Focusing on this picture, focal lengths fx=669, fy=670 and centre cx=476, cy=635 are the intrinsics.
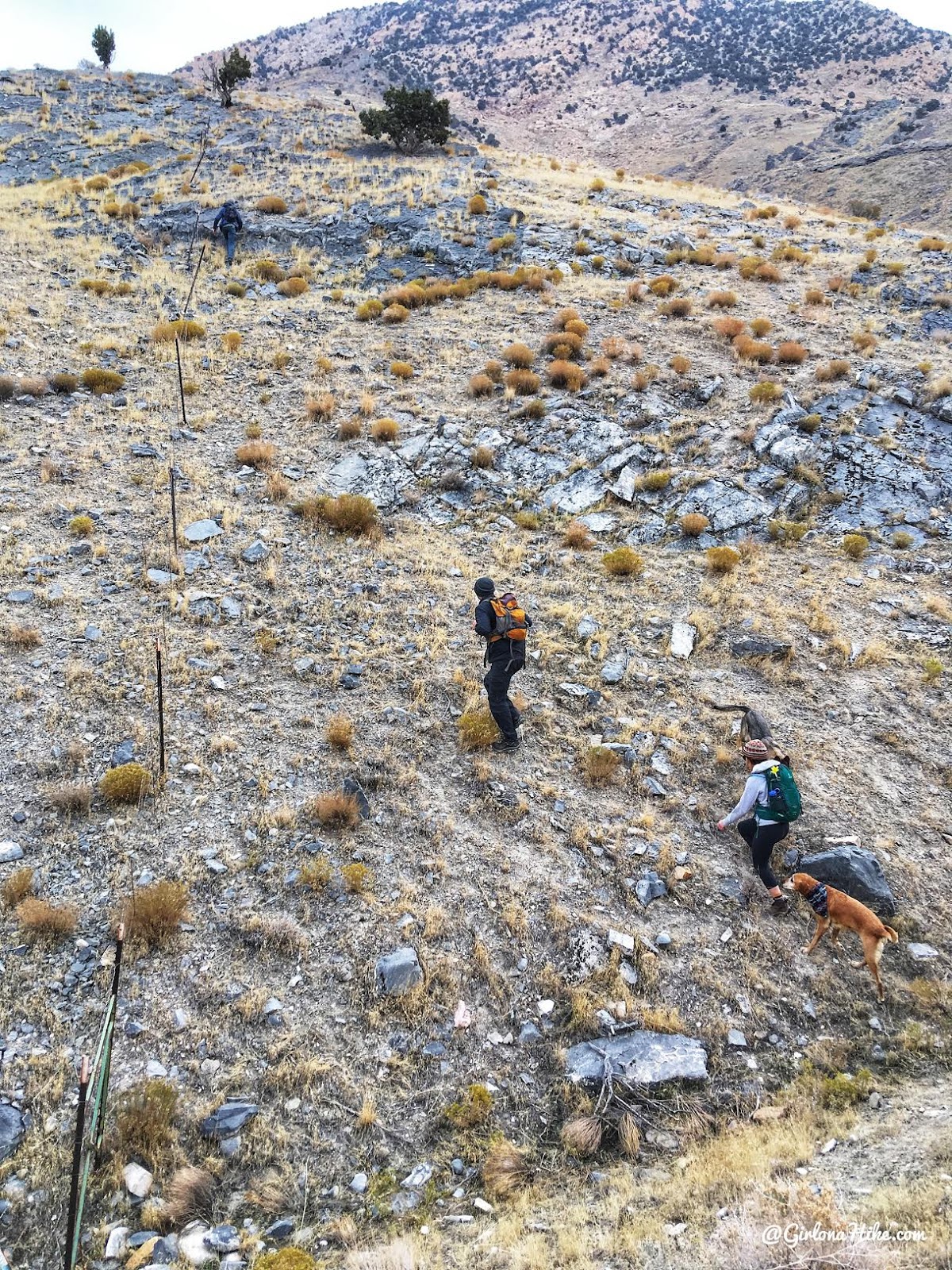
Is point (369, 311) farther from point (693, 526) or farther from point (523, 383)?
point (693, 526)

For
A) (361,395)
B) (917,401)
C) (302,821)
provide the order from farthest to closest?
1. (361,395)
2. (917,401)
3. (302,821)

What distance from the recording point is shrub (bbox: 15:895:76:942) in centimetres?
616

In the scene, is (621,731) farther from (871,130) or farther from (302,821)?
(871,130)

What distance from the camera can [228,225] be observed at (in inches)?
909

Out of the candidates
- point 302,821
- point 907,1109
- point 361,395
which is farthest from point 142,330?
point 907,1109

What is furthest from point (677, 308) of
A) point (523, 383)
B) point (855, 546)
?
point (855, 546)

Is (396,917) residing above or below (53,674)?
below

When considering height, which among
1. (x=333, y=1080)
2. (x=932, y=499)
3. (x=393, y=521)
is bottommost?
(x=333, y=1080)

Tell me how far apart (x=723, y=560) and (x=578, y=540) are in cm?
261

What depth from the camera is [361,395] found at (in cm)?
1641

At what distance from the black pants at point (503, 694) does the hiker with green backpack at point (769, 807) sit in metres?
2.82

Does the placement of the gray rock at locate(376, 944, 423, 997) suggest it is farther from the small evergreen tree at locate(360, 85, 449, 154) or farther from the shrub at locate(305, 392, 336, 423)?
the small evergreen tree at locate(360, 85, 449, 154)

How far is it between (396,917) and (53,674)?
18.9 ft

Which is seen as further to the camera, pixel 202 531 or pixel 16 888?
pixel 202 531
